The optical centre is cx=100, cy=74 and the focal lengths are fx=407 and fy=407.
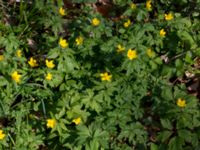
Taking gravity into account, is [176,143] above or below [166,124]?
below

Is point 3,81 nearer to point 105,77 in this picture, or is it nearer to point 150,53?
point 105,77

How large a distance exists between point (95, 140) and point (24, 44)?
52.2 inches

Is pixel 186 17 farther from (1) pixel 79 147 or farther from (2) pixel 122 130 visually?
(1) pixel 79 147

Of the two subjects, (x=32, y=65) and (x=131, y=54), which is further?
(x=32, y=65)

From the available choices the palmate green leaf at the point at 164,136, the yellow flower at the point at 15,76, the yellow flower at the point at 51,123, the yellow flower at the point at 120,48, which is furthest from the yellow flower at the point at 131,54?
the yellow flower at the point at 15,76

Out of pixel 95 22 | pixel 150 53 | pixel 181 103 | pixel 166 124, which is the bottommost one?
pixel 166 124

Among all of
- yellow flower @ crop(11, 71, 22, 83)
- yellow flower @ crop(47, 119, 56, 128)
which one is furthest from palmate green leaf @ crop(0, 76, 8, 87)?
yellow flower @ crop(47, 119, 56, 128)

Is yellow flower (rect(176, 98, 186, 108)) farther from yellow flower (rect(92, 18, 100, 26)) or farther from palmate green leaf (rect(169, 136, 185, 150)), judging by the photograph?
yellow flower (rect(92, 18, 100, 26))

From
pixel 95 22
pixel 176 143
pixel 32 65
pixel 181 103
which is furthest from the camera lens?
pixel 95 22

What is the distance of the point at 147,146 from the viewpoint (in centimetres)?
329

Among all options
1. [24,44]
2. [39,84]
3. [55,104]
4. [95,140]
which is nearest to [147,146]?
[95,140]

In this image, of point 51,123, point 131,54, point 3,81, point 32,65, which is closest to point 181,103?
point 131,54

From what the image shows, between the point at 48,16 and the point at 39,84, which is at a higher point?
the point at 48,16

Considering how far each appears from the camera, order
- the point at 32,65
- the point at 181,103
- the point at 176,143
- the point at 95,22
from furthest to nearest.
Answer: the point at 95,22 → the point at 32,65 → the point at 181,103 → the point at 176,143
